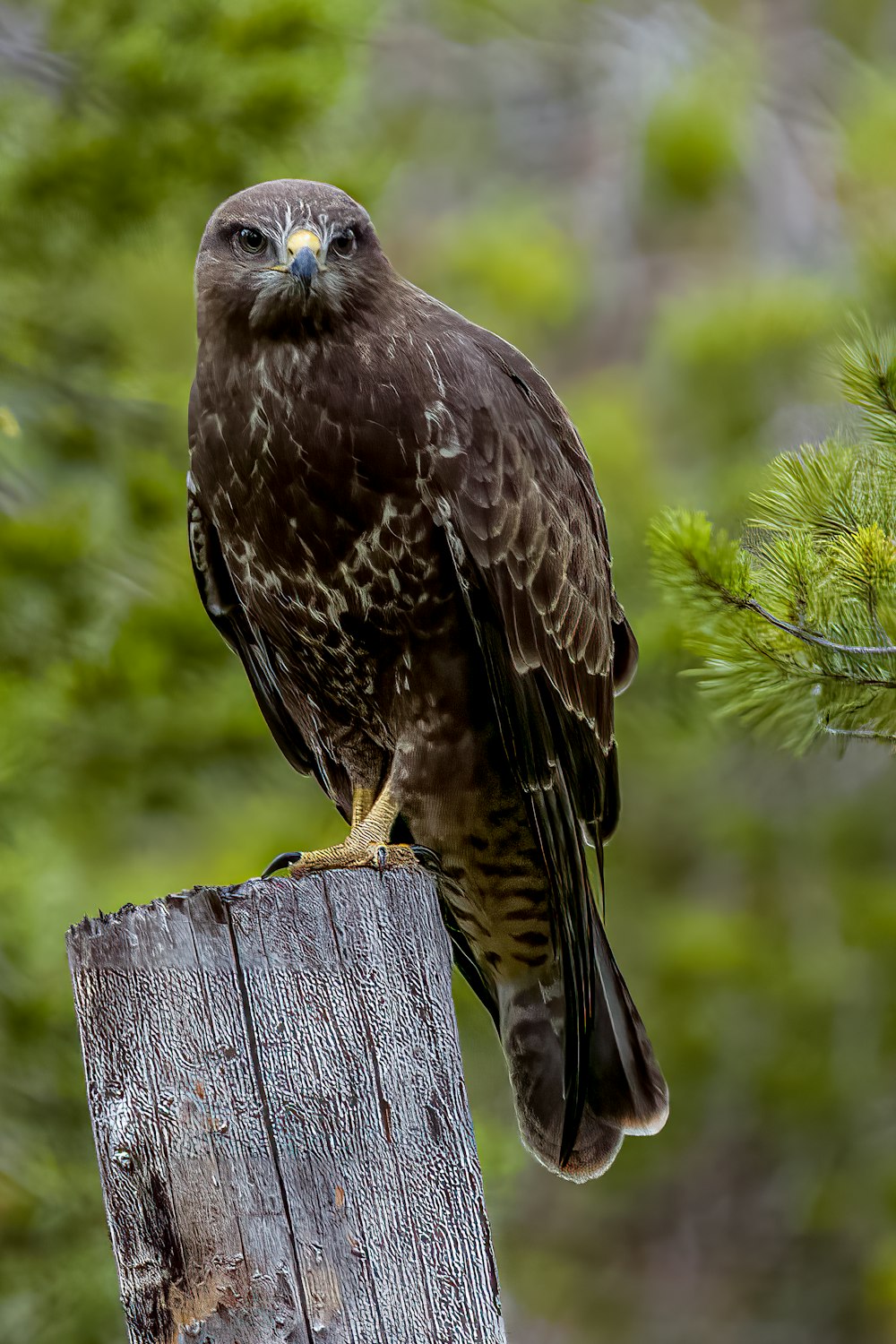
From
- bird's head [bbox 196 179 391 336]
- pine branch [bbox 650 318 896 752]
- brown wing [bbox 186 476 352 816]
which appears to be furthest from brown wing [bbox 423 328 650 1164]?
pine branch [bbox 650 318 896 752]

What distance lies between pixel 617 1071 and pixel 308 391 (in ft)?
4.78

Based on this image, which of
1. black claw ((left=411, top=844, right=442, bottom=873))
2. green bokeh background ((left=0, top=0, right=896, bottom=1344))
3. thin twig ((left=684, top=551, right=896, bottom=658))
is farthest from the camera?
green bokeh background ((left=0, top=0, right=896, bottom=1344))

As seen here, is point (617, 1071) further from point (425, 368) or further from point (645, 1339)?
point (645, 1339)

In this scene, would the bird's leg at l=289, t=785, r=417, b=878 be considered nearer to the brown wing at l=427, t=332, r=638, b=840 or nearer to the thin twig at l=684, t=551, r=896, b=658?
the brown wing at l=427, t=332, r=638, b=840

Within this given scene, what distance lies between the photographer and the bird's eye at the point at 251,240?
3020 mm

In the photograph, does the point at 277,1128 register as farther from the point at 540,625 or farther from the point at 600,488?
the point at 600,488

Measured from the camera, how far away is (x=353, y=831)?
3.22m

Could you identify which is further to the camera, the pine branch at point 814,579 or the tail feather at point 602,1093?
the tail feather at point 602,1093

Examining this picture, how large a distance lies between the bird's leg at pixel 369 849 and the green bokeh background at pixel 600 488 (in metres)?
0.95

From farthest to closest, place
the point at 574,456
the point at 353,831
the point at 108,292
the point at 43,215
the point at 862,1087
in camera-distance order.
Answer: the point at 108,292
the point at 862,1087
the point at 43,215
the point at 574,456
the point at 353,831

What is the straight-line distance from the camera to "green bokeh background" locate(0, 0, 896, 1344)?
554cm

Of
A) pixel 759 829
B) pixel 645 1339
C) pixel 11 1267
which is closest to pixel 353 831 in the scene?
pixel 11 1267

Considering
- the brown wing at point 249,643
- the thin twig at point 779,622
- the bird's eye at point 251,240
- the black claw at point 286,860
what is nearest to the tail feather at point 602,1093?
the black claw at point 286,860

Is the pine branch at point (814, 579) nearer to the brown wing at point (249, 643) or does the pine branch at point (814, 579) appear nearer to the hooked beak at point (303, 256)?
the hooked beak at point (303, 256)
